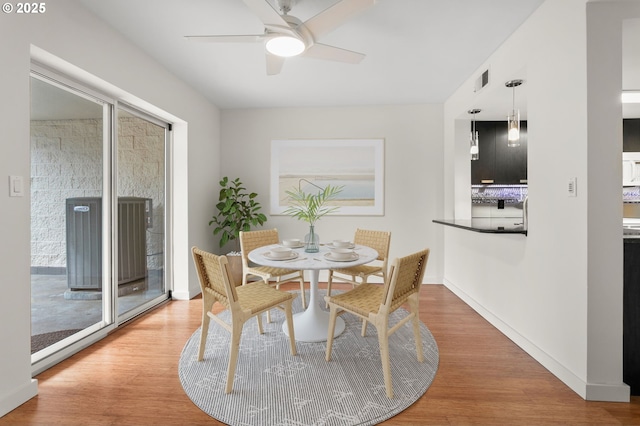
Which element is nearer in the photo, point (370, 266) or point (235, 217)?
point (370, 266)

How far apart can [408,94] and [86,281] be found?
13.3 feet

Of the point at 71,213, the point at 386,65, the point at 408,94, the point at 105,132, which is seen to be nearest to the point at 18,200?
the point at 71,213

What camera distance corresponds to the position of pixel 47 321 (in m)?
2.32

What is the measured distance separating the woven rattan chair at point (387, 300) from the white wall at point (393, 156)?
210 cm

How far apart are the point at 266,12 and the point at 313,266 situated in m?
1.60

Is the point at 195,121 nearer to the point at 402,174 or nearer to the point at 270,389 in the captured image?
the point at 402,174

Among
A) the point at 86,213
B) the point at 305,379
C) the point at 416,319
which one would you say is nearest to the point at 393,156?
the point at 416,319

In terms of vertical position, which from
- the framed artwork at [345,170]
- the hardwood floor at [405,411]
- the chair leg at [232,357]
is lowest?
the hardwood floor at [405,411]

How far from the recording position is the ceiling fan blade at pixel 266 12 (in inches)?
64.7

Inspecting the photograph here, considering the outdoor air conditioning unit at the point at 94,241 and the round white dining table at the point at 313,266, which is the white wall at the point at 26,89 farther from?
the round white dining table at the point at 313,266

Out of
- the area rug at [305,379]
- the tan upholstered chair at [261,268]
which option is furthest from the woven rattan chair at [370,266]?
the area rug at [305,379]

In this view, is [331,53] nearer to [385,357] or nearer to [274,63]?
[274,63]

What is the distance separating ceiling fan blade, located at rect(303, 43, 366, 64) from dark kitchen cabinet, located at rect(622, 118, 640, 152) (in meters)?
4.60

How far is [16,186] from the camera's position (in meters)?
1.77
